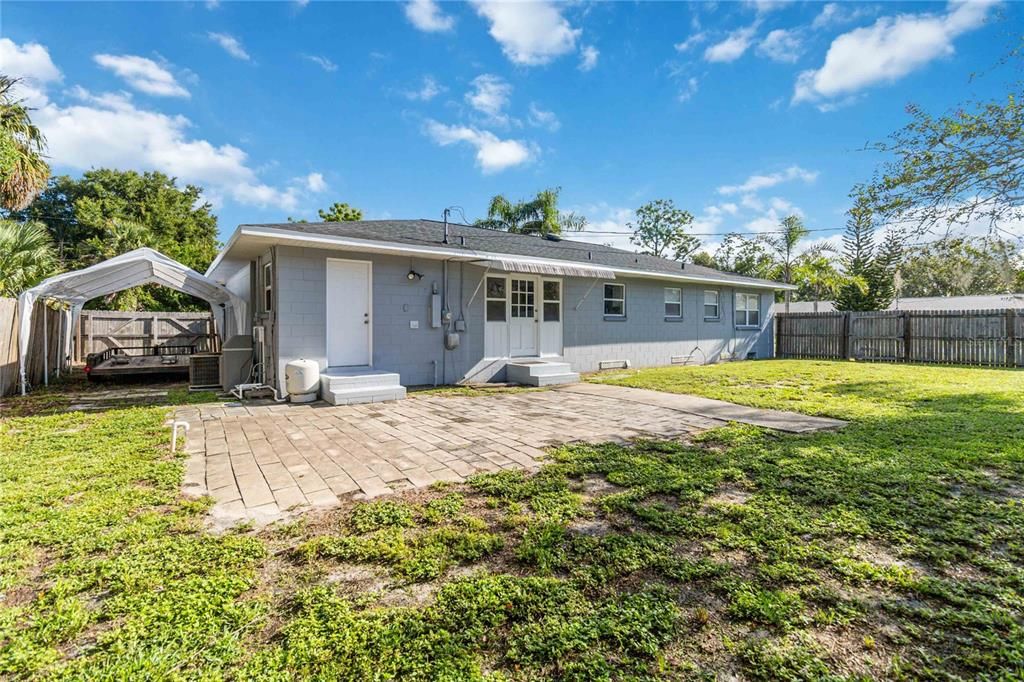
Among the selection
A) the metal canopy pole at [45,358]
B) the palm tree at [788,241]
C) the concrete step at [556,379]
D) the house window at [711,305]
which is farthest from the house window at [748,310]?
the metal canopy pole at [45,358]

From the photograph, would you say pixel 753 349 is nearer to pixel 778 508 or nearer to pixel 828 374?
pixel 828 374

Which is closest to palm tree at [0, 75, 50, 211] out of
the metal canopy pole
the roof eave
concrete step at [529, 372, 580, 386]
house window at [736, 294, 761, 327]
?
the metal canopy pole

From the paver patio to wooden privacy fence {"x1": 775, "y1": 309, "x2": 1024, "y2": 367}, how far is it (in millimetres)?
11801

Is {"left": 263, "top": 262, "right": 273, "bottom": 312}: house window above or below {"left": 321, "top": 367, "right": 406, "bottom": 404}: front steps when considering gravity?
above

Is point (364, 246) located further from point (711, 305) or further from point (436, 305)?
point (711, 305)

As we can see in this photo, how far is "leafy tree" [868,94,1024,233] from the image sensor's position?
4516 millimetres

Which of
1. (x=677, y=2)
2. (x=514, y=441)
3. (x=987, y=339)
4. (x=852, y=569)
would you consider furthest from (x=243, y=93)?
Answer: (x=987, y=339)

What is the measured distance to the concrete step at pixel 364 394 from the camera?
7.05 metres

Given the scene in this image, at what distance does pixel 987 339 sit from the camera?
12891 millimetres

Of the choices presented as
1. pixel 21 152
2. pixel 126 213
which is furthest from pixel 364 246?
pixel 126 213

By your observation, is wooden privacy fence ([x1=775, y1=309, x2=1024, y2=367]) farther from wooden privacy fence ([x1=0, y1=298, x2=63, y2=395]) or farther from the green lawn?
wooden privacy fence ([x1=0, y1=298, x2=63, y2=395])

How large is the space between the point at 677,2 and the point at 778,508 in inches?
420

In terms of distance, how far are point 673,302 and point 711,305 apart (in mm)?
1997

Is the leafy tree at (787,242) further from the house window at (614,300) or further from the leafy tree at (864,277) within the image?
the house window at (614,300)
